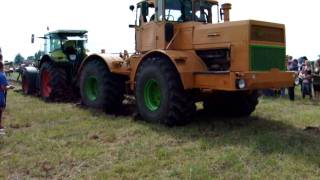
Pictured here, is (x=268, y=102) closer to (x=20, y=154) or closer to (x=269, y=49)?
(x=269, y=49)

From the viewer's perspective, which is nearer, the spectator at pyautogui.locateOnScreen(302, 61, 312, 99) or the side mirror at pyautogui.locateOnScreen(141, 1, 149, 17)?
the side mirror at pyautogui.locateOnScreen(141, 1, 149, 17)

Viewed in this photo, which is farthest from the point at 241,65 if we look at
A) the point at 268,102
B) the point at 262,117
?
the point at 268,102

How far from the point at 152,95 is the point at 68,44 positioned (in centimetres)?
651

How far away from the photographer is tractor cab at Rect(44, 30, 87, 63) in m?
15.2

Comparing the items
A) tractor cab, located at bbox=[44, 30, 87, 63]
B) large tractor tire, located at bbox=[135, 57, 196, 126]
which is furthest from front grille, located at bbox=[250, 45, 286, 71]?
tractor cab, located at bbox=[44, 30, 87, 63]

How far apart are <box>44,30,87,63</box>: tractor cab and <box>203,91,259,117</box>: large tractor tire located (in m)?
6.23

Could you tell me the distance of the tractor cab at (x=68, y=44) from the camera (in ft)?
50.0

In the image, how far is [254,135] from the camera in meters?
8.17

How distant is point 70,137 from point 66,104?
15.9 ft

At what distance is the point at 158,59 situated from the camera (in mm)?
9312

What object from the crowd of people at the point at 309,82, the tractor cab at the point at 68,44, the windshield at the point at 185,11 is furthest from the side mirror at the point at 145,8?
the crowd of people at the point at 309,82

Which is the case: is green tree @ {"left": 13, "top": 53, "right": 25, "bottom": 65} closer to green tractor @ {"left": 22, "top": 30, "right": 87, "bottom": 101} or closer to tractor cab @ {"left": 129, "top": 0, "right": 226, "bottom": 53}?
green tractor @ {"left": 22, "top": 30, "right": 87, "bottom": 101}

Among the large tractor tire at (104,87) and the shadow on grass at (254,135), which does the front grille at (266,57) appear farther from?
the large tractor tire at (104,87)

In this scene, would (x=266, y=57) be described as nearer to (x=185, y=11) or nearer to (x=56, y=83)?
(x=185, y=11)
